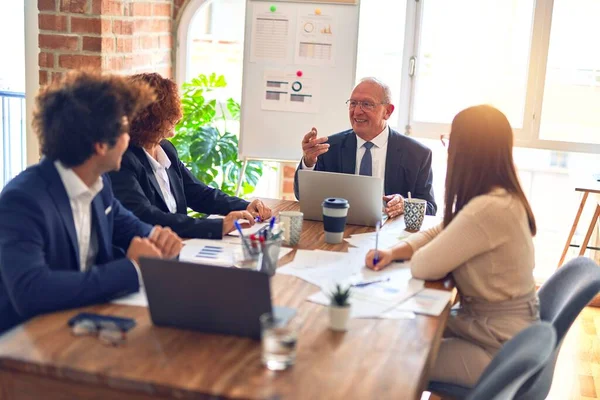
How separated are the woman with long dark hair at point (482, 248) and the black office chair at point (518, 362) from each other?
0.37 metres

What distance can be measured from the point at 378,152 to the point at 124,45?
1508 mm

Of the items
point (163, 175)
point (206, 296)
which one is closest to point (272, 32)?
point (163, 175)

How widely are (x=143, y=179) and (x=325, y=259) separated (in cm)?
82

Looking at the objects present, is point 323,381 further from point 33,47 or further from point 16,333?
point 33,47

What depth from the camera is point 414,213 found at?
2807 millimetres

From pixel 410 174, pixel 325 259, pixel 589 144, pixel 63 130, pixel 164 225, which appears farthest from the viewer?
pixel 589 144

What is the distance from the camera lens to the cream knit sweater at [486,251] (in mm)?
2086

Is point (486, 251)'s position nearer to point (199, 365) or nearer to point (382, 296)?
point (382, 296)

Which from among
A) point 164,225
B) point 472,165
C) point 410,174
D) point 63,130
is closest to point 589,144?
point 410,174

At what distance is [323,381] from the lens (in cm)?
146

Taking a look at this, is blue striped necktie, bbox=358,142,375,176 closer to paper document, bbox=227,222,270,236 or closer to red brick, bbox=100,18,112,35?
paper document, bbox=227,222,270,236

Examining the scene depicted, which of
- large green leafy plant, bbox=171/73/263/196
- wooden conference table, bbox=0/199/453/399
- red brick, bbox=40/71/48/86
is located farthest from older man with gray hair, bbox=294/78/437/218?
wooden conference table, bbox=0/199/453/399

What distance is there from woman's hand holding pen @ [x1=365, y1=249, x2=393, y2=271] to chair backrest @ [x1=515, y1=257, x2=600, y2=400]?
49cm

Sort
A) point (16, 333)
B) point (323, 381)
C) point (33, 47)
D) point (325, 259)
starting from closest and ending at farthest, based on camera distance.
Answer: point (323, 381) → point (16, 333) → point (325, 259) → point (33, 47)
